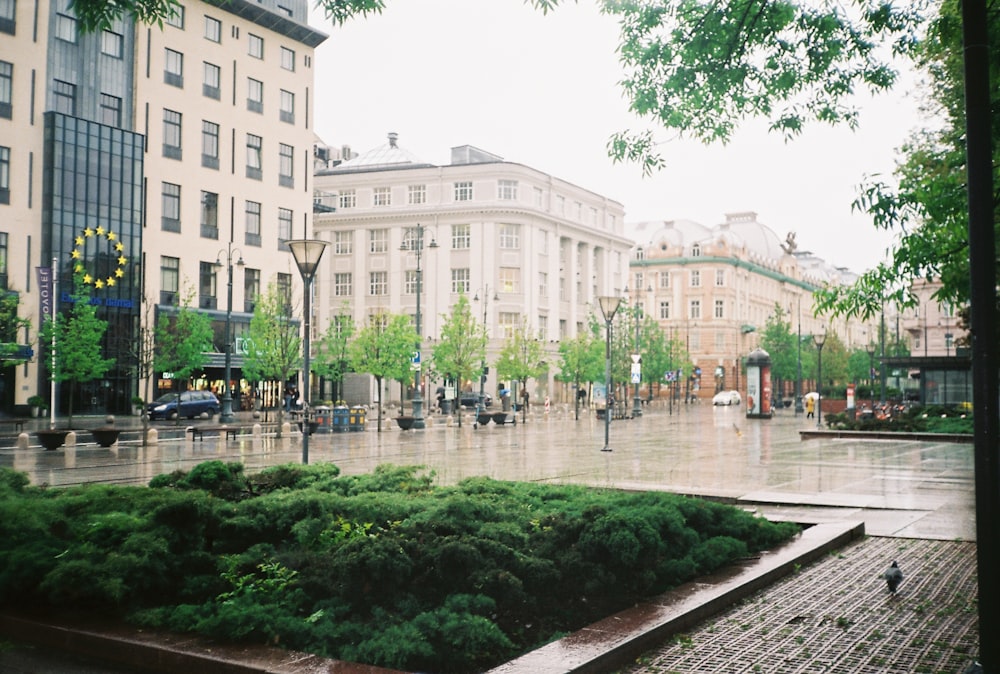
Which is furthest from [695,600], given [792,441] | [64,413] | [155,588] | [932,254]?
[64,413]

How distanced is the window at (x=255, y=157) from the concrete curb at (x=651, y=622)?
179 feet

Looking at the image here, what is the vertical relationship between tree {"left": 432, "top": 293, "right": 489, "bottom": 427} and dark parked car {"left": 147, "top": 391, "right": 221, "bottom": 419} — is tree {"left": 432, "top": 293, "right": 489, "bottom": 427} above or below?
above

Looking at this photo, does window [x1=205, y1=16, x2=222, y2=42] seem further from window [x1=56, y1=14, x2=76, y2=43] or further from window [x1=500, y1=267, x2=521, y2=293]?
window [x1=500, y1=267, x2=521, y2=293]

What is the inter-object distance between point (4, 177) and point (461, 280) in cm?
4587

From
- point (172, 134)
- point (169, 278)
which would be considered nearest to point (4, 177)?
point (172, 134)

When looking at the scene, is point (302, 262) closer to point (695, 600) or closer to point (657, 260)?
point (695, 600)

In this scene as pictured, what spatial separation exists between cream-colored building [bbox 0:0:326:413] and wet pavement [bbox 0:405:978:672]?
10.1 meters

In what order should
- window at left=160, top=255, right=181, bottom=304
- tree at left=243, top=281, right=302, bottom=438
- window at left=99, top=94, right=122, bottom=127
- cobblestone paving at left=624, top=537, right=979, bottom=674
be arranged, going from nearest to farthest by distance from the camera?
cobblestone paving at left=624, top=537, right=979, bottom=674
tree at left=243, top=281, right=302, bottom=438
window at left=99, top=94, right=122, bottom=127
window at left=160, top=255, right=181, bottom=304

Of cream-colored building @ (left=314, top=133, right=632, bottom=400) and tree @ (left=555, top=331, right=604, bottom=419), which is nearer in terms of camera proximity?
tree @ (left=555, top=331, right=604, bottom=419)

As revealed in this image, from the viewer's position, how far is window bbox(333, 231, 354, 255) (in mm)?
90625

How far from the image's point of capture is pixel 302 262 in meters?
17.7

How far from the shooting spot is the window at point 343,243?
90.6 metres

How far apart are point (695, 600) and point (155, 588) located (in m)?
4.02

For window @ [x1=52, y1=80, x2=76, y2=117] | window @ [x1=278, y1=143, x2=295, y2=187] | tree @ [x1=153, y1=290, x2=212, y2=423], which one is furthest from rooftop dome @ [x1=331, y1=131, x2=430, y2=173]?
tree @ [x1=153, y1=290, x2=212, y2=423]
